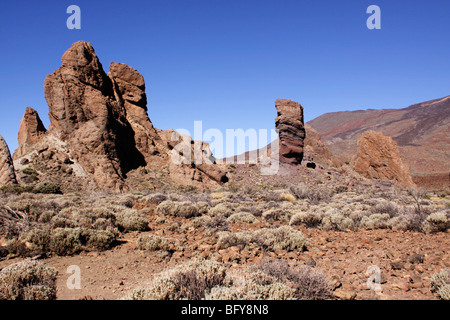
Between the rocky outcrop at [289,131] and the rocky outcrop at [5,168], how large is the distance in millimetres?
22289

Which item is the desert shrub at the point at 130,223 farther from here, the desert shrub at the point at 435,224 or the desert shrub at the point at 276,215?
the desert shrub at the point at 435,224

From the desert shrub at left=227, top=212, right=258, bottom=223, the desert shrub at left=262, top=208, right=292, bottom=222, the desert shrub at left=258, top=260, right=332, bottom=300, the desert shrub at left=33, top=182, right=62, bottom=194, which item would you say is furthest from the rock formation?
the desert shrub at left=258, top=260, right=332, bottom=300

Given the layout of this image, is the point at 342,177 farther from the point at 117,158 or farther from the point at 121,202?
the point at 121,202

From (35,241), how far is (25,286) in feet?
7.23

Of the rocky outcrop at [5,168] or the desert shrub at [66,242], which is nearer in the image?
the desert shrub at [66,242]

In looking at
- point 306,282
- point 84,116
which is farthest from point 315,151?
point 306,282

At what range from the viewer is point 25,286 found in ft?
12.1

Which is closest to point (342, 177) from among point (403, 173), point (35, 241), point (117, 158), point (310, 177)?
point (310, 177)

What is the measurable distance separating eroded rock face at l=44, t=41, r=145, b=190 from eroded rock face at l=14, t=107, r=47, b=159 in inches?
87.3

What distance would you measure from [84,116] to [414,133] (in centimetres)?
10206

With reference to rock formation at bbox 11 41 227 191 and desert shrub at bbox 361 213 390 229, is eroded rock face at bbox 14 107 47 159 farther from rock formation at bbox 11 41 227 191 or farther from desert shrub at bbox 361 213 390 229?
desert shrub at bbox 361 213 390 229

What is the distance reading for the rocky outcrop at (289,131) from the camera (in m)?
28.6

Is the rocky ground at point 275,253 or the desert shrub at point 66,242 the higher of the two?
the desert shrub at point 66,242

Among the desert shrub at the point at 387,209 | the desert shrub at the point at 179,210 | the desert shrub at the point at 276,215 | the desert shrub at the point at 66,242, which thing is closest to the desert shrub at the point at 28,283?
the desert shrub at the point at 66,242
